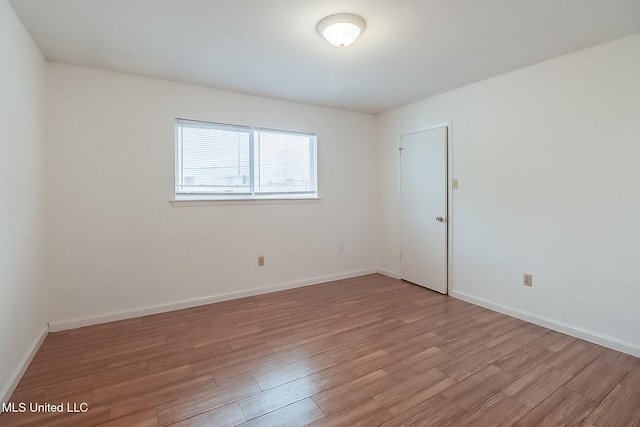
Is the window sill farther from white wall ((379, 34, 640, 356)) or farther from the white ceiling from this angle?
white wall ((379, 34, 640, 356))

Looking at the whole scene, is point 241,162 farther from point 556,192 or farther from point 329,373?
point 556,192

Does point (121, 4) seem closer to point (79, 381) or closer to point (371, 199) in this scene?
point (79, 381)

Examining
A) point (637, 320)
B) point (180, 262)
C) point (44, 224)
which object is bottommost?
point (637, 320)

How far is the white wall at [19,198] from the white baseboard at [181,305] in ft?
0.68

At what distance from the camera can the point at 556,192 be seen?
9.12 ft

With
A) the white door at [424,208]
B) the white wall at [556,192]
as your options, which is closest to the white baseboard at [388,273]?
the white door at [424,208]

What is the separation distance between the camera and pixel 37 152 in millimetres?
2549

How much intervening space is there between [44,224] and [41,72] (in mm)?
1291

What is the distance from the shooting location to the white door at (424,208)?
3793mm

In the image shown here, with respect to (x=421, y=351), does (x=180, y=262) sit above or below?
above

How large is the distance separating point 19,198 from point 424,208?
3901 mm

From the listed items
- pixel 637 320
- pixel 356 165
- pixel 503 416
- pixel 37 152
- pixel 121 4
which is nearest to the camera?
pixel 503 416

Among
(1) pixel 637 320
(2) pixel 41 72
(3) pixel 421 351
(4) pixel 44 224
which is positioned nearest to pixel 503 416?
(3) pixel 421 351

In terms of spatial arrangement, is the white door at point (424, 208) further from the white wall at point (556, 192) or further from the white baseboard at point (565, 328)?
the white baseboard at point (565, 328)
